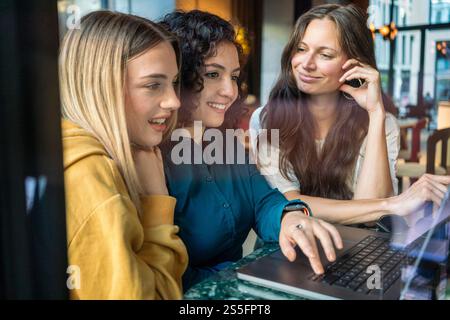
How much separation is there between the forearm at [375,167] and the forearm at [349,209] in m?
0.02

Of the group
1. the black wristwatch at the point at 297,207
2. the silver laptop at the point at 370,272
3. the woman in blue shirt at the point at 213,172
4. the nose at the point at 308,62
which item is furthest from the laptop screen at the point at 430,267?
the nose at the point at 308,62

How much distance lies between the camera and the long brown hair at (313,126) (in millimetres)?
1156

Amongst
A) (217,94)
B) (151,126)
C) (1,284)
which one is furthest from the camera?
(217,94)

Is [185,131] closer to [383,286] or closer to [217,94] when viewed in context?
[217,94]

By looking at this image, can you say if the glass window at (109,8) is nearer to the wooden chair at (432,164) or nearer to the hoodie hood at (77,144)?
the hoodie hood at (77,144)

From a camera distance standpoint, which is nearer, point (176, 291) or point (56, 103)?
point (56, 103)

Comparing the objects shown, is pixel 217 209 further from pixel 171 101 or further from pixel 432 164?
pixel 432 164

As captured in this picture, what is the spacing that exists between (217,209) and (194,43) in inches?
15.6

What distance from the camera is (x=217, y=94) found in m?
1.10

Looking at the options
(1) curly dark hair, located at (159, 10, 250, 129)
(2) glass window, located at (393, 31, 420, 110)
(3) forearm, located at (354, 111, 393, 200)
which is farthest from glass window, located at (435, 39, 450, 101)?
(1) curly dark hair, located at (159, 10, 250, 129)
